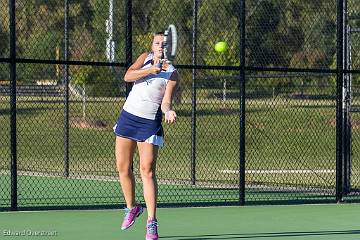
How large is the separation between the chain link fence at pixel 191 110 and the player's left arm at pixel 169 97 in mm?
2166

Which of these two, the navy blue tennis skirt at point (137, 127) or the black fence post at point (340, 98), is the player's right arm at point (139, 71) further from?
the black fence post at point (340, 98)

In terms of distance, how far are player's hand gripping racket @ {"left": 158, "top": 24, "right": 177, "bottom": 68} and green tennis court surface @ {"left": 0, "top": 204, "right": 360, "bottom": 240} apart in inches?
60.1

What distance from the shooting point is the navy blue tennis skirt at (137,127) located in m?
9.38

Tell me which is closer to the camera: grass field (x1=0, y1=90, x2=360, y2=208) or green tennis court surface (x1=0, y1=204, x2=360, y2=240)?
green tennis court surface (x1=0, y1=204, x2=360, y2=240)

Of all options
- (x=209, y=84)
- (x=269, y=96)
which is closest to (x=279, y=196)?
(x=209, y=84)

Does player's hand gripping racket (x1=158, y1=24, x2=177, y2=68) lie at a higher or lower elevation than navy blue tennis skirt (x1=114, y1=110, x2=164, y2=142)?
higher

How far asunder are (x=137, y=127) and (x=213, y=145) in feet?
44.1

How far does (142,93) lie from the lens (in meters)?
9.48

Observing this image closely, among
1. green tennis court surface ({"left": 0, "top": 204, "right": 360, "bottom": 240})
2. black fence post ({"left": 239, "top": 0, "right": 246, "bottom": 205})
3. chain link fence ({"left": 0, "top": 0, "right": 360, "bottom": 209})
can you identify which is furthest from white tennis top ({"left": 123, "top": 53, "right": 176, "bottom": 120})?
black fence post ({"left": 239, "top": 0, "right": 246, "bottom": 205})

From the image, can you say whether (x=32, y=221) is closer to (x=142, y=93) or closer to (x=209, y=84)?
(x=142, y=93)

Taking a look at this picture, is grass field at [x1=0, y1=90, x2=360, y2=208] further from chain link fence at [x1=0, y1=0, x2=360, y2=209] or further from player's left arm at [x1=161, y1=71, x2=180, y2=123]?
player's left arm at [x1=161, y1=71, x2=180, y2=123]

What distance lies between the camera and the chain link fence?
1362 centimetres

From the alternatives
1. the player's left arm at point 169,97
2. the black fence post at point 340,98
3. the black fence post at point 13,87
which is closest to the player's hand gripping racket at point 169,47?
the player's left arm at point 169,97

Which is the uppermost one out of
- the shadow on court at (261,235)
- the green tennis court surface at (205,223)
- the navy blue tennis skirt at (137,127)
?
the navy blue tennis skirt at (137,127)
